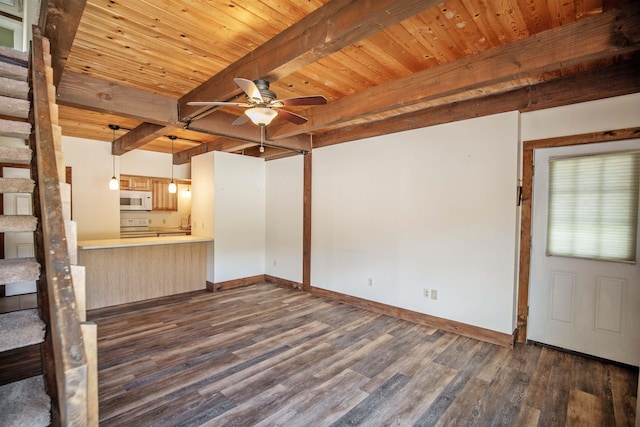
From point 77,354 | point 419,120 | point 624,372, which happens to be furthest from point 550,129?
point 77,354

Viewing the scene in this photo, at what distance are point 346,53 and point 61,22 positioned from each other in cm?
204

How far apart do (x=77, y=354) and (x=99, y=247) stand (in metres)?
4.06

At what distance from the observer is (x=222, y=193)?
5.54 metres

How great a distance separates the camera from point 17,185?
1.75 metres

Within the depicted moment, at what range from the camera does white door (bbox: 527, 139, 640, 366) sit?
→ 2.85 meters

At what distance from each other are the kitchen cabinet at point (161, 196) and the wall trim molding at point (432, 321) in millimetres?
4716

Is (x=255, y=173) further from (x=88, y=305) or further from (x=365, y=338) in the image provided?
(x=365, y=338)

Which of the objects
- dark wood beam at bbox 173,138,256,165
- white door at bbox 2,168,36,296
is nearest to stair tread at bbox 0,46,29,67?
dark wood beam at bbox 173,138,256,165

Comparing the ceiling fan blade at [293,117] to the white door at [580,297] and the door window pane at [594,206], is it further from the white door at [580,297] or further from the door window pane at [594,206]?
the door window pane at [594,206]

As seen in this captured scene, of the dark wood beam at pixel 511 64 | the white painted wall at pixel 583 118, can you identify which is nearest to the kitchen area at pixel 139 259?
the dark wood beam at pixel 511 64

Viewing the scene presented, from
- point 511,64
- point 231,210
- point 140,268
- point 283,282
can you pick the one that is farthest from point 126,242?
point 511,64

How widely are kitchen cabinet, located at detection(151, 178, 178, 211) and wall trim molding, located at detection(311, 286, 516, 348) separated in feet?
15.5

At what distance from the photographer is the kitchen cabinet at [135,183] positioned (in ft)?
20.9

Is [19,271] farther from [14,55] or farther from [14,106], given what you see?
[14,55]
